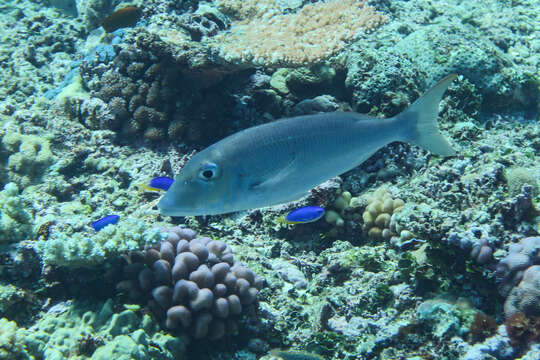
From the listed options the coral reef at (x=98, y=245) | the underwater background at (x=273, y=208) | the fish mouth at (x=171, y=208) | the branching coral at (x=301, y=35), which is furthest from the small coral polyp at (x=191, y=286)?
the branching coral at (x=301, y=35)

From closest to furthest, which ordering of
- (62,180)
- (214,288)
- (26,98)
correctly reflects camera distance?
(214,288) < (62,180) < (26,98)

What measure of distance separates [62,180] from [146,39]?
2.96m

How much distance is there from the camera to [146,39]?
18.3 ft

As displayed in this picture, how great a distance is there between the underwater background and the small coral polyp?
2cm

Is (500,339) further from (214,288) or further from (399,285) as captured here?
(214,288)

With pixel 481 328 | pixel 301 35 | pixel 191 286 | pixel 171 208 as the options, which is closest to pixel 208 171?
pixel 171 208

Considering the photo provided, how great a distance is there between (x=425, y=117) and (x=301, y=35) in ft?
13.7

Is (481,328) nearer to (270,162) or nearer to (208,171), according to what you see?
(270,162)

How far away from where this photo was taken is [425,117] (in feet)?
8.66

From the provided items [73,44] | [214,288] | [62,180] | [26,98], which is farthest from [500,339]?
[73,44]

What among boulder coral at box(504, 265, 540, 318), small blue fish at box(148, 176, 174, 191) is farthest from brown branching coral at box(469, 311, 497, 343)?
small blue fish at box(148, 176, 174, 191)

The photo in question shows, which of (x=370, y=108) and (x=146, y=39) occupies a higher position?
(x=146, y=39)

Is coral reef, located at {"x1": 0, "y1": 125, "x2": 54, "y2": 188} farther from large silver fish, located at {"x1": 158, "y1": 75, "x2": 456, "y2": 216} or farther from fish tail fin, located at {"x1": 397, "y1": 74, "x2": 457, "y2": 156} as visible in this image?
fish tail fin, located at {"x1": 397, "y1": 74, "x2": 457, "y2": 156}

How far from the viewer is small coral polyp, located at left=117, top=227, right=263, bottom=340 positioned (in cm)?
310
